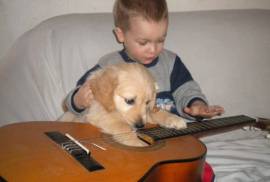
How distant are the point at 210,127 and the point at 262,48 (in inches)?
40.0

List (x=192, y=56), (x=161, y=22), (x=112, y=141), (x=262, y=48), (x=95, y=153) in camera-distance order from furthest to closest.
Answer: (x=262, y=48) → (x=192, y=56) → (x=161, y=22) → (x=112, y=141) → (x=95, y=153)

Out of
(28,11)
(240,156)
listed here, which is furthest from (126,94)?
(28,11)

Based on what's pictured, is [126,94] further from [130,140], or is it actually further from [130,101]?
[130,140]

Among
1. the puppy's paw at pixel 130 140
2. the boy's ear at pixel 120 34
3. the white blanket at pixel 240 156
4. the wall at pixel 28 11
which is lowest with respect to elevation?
the white blanket at pixel 240 156

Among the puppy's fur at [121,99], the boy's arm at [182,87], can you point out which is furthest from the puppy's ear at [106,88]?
the boy's arm at [182,87]

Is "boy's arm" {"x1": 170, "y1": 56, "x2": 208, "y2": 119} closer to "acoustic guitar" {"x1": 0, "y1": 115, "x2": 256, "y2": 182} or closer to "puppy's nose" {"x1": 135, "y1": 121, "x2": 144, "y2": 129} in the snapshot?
"acoustic guitar" {"x1": 0, "y1": 115, "x2": 256, "y2": 182}

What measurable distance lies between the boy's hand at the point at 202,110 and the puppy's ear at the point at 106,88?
0.47 meters

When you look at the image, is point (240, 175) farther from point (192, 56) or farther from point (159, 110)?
point (192, 56)

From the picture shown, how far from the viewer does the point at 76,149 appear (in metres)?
1.27

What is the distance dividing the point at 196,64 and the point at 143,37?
602mm

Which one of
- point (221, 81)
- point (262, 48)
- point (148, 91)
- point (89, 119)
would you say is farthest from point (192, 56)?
point (89, 119)

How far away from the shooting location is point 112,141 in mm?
Answer: 1414

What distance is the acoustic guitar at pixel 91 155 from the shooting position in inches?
43.9

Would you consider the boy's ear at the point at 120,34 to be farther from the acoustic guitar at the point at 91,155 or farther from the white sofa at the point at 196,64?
the acoustic guitar at the point at 91,155
